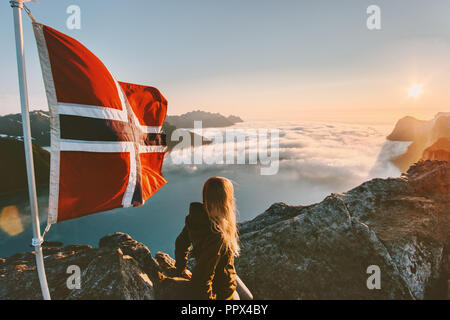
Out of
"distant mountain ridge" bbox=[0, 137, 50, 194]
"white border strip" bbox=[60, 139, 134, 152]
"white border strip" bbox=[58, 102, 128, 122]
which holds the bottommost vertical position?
"distant mountain ridge" bbox=[0, 137, 50, 194]

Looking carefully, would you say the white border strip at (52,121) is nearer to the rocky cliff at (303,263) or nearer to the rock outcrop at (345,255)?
the rocky cliff at (303,263)

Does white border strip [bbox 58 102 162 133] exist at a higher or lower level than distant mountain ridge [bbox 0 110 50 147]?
lower

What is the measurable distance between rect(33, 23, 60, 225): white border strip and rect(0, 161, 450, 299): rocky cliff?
1466 millimetres

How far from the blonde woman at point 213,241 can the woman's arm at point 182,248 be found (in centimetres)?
83

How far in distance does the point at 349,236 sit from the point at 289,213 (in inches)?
95.2

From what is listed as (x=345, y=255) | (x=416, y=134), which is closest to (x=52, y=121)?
(x=345, y=255)

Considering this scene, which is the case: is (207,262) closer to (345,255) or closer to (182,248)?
(182,248)

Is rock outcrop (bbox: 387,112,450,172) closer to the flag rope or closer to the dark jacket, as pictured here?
the dark jacket

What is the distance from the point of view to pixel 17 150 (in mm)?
47656

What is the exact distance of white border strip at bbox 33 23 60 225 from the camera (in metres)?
3.17

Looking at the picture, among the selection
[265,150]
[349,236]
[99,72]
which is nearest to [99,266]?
[99,72]

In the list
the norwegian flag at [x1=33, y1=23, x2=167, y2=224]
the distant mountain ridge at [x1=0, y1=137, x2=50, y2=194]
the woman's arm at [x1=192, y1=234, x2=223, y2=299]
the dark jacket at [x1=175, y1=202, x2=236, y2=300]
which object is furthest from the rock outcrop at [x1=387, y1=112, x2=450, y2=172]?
the distant mountain ridge at [x1=0, y1=137, x2=50, y2=194]

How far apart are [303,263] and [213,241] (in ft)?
9.24
